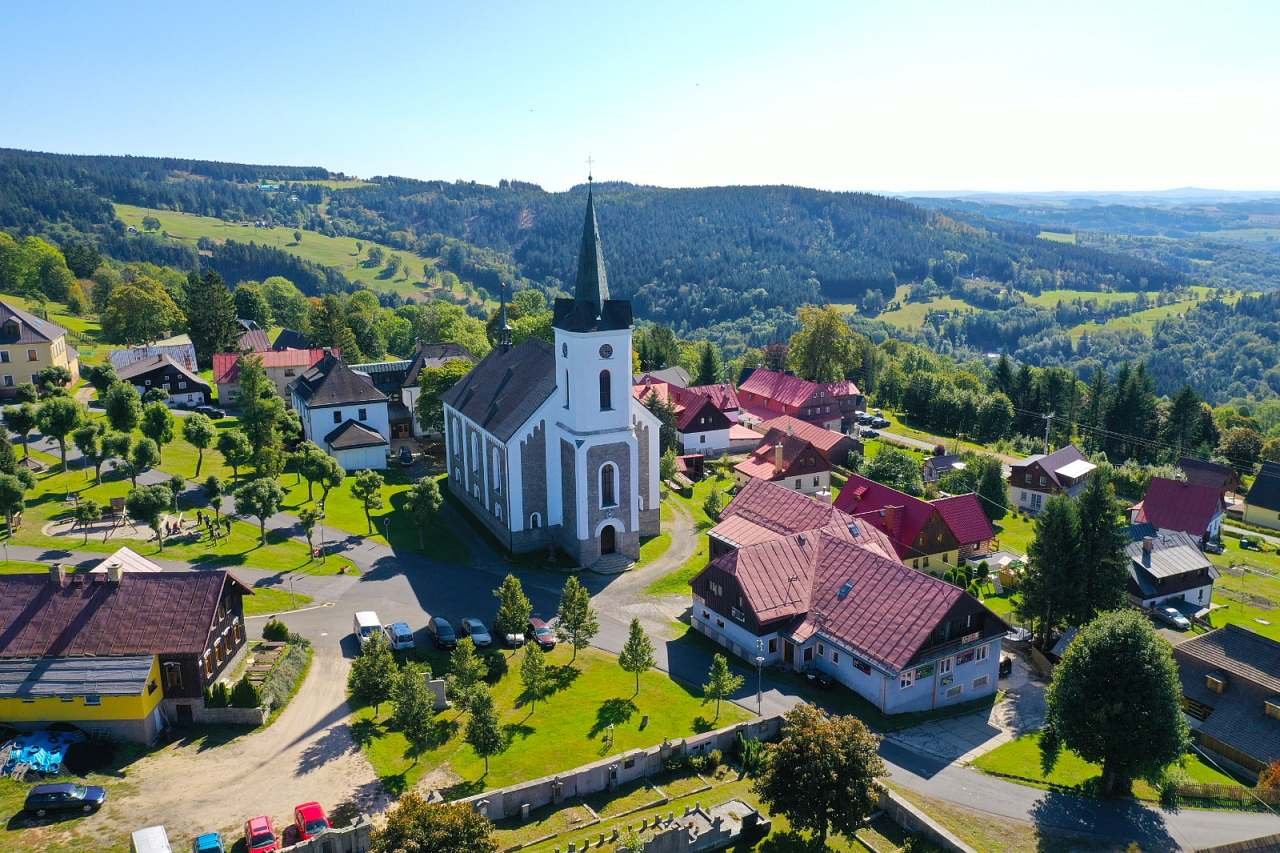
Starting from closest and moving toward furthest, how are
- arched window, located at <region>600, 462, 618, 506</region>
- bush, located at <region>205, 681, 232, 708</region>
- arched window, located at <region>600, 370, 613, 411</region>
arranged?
bush, located at <region>205, 681, 232, 708</region> < arched window, located at <region>600, 370, 613, 411</region> < arched window, located at <region>600, 462, 618, 506</region>

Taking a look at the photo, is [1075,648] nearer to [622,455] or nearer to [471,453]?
[622,455]

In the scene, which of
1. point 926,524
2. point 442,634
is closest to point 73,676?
point 442,634

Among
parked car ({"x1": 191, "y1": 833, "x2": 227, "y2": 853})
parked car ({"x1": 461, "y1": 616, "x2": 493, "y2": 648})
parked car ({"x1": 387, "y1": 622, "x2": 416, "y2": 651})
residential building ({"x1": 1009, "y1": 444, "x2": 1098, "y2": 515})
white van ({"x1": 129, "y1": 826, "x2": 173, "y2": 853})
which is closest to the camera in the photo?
white van ({"x1": 129, "y1": 826, "x2": 173, "y2": 853})

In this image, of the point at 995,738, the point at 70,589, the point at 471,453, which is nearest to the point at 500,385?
the point at 471,453

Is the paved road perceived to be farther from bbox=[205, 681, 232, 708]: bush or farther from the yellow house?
the yellow house

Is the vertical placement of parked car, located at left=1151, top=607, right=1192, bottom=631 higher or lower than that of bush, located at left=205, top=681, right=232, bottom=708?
lower

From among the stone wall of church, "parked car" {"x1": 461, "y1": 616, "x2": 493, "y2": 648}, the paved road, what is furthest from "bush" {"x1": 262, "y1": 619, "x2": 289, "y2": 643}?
the stone wall of church
